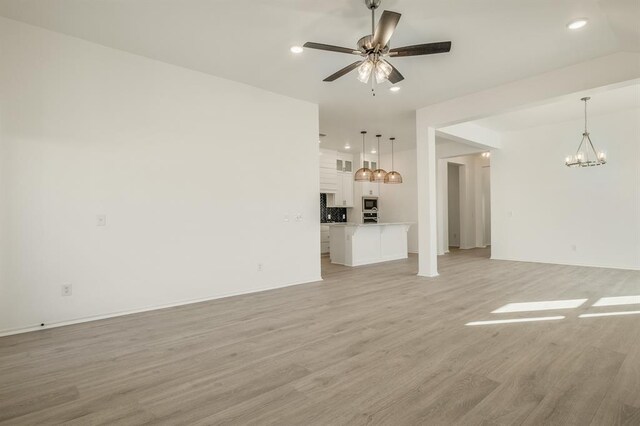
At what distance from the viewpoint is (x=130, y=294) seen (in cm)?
359

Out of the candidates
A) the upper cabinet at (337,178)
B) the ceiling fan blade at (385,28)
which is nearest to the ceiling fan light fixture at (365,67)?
the ceiling fan blade at (385,28)

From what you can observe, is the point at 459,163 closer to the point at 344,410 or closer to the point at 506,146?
the point at 506,146

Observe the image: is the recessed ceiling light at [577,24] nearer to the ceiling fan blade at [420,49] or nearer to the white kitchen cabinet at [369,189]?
the ceiling fan blade at [420,49]

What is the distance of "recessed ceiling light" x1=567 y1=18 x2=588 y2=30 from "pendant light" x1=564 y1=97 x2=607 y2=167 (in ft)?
10.00

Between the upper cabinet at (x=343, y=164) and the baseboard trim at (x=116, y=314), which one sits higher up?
the upper cabinet at (x=343, y=164)

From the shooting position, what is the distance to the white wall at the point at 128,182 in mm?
3043

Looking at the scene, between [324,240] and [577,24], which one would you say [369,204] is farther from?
[577,24]

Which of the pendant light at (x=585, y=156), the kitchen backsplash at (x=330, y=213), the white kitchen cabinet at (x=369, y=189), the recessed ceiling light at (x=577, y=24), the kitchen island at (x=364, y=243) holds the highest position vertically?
the recessed ceiling light at (x=577, y=24)

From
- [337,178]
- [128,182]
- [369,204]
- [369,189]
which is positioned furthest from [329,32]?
[369,204]

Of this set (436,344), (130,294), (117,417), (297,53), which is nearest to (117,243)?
(130,294)

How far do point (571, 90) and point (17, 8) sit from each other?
6.08 m

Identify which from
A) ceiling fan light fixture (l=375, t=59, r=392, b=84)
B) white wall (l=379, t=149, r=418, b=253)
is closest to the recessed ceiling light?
ceiling fan light fixture (l=375, t=59, r=392, b=84)

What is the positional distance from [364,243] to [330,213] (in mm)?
2653

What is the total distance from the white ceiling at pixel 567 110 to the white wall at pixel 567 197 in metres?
0.39
